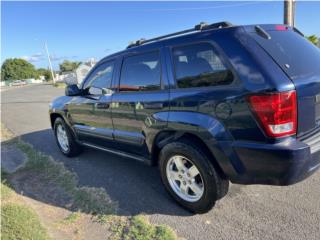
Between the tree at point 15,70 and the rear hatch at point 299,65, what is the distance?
352 feet

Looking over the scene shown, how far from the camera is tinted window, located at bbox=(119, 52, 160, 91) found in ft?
11.2

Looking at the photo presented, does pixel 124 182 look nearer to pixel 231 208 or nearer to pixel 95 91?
pixel 95 91

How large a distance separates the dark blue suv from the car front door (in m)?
0.27

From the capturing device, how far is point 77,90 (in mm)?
4832

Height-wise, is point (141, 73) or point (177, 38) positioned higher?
point (177, 38)

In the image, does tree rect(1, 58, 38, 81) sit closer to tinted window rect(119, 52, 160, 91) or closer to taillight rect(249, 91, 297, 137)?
tinted window rect(119, 52, 160, 91)

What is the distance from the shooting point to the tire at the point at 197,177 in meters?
2.96

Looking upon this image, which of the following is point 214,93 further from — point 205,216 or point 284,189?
point 284,189

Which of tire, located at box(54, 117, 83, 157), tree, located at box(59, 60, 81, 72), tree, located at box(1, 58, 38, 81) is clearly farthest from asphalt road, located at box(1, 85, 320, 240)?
tree, located at box(1, 58, 38, 81)

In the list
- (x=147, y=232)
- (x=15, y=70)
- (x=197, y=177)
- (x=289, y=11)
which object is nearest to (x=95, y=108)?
(x=197, y=177)

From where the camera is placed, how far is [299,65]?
2.74 meters

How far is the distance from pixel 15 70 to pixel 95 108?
106178mm

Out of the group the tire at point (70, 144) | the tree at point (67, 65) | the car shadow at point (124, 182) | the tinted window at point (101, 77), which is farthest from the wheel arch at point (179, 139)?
the tree at point (67, 65)

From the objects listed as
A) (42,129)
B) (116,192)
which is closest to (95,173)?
(116,192)
